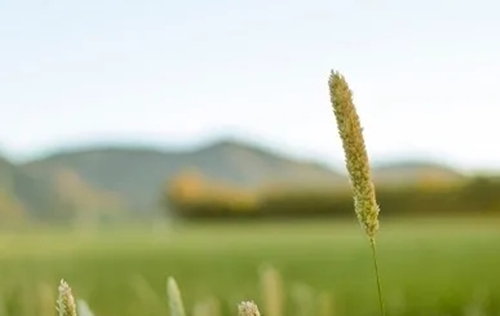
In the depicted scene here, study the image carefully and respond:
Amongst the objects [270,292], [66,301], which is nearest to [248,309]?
[66,301]

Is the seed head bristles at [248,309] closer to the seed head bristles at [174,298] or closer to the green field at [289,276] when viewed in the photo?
the seed head bristles at [174,298]

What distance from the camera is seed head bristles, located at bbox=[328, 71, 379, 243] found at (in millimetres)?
1790

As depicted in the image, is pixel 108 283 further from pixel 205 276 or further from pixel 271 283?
pixel 271 283

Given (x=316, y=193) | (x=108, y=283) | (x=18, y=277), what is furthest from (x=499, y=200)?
(x=18, y=277)

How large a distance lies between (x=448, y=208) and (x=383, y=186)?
4.88 meters

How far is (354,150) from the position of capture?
70.5 inches

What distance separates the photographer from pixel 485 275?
49.9ft

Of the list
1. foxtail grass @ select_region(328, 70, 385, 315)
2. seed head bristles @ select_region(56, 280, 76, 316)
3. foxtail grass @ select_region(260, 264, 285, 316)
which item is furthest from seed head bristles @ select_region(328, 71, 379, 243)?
foxtail grass @ select_region(260, 264, 285, 316)

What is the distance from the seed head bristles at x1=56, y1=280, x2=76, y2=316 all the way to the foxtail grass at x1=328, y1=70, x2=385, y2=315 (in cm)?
48

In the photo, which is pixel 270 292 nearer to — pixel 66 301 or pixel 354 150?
pixel 354 150

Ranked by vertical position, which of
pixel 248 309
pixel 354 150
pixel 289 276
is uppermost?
pixel 289 276

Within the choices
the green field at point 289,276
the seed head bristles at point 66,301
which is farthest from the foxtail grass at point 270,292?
the seed head bristles at point 66,301

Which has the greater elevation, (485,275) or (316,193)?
(316,193)

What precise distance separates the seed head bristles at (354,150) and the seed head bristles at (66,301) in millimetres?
484
